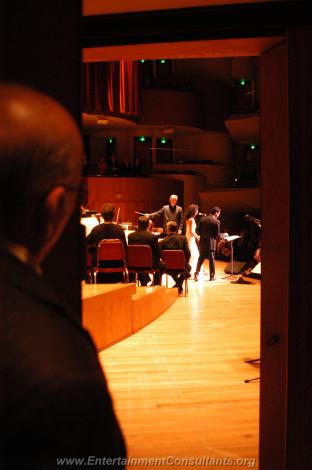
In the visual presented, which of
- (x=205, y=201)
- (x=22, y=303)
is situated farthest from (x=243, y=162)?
(x=22, y=303)

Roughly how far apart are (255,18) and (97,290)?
383 centimetres

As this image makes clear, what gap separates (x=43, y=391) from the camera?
0.55 m

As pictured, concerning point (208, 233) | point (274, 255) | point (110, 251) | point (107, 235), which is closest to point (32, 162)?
point (274, 255)

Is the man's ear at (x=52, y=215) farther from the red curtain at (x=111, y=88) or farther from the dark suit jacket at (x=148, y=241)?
the red curtain at (x=111, y=88)

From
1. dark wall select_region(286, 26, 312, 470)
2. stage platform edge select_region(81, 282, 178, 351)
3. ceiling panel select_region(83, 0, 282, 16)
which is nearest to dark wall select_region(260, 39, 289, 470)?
dark wall select_region(286, 26, 312, 470)

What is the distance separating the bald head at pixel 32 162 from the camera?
25.6 inches

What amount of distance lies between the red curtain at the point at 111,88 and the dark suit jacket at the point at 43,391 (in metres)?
13.4

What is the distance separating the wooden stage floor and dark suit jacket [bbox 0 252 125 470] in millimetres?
2582

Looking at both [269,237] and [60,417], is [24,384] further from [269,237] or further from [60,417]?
[269,237]

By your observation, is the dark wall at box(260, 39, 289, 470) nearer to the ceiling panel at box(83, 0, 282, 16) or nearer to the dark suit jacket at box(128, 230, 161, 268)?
the ceiling panel at box(83, 0, 282, 16)

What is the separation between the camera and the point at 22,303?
24.4 inches

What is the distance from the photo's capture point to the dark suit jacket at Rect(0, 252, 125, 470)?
0.55 m

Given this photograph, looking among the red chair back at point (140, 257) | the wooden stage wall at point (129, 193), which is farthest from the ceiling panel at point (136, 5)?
the wooden stage wall at point (129, 193)

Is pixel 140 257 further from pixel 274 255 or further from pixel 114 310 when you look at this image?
pixel 274 255
